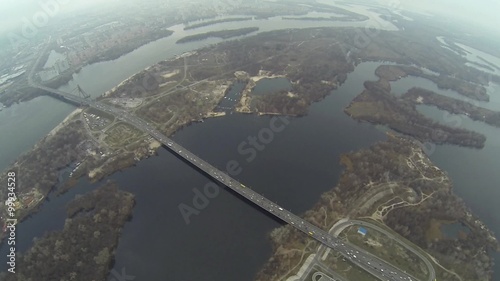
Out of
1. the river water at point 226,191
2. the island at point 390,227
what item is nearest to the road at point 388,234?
the island at point 390,227

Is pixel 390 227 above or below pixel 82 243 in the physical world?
below

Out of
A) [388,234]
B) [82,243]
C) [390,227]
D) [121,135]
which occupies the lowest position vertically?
[390,227]

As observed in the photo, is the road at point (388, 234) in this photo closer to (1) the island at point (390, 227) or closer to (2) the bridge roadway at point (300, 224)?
(1) the island at point (390, 227)

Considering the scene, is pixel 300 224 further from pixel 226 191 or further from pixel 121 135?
pixel 121 135

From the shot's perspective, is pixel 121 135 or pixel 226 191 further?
pixel 121 135

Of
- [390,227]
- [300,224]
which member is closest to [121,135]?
[300,224]

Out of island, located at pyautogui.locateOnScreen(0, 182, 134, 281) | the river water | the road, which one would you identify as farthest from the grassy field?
the road

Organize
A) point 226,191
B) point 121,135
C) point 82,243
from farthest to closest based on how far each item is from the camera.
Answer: point 121,135 → point 226,191 → point 82,243

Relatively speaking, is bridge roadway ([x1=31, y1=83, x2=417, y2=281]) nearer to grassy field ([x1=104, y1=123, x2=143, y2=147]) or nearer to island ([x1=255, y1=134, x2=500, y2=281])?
island ([x1=255, y1=134, x2=500, y2=281])

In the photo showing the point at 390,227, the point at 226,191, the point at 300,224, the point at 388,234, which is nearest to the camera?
the point at 388,234
